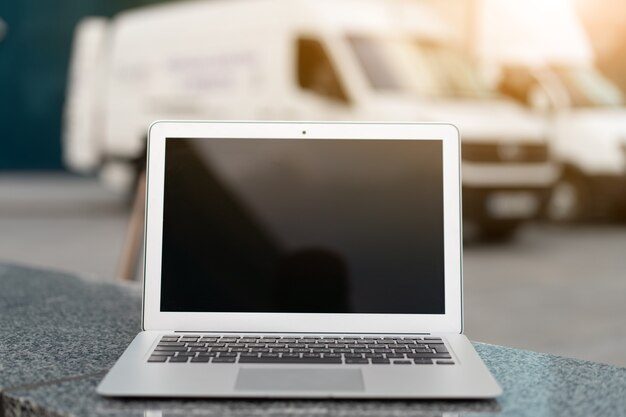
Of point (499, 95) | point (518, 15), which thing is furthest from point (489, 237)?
point (518, 15)

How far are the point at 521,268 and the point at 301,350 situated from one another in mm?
6409

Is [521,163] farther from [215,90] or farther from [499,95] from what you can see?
[215,90]

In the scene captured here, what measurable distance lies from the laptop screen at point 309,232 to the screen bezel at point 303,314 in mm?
10

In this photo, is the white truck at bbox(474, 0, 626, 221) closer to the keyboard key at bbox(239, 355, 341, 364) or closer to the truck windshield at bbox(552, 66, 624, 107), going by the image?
the truck windshield at bbox(552, 66, 624, 107)

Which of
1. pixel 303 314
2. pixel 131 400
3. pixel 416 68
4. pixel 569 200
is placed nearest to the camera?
pixel 131 400

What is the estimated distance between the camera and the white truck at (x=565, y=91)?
9.77 metres

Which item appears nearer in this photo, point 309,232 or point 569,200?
point 309,232

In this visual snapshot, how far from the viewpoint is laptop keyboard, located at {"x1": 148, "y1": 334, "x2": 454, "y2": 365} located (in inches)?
42.4

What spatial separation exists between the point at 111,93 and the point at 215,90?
188 centimetres

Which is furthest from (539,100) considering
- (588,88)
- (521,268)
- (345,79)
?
(521,268)

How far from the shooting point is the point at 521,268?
7.28 m

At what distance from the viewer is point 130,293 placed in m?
1.69

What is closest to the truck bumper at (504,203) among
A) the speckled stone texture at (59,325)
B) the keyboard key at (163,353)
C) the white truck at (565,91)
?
the white truck at (565,91)

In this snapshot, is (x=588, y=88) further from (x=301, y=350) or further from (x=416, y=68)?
(x=301, y=350)
